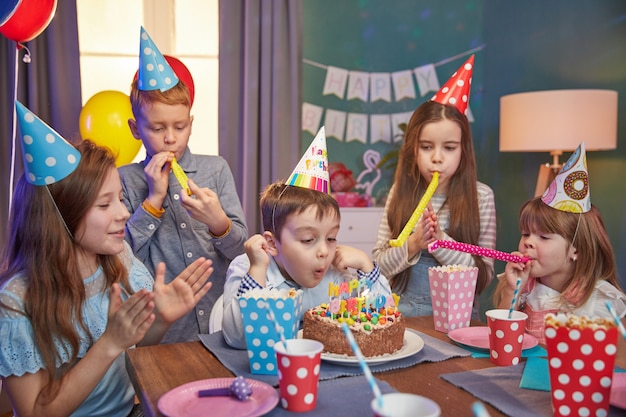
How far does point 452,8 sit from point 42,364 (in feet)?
13.9

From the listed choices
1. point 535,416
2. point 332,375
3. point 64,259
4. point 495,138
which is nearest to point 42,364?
point 64,259

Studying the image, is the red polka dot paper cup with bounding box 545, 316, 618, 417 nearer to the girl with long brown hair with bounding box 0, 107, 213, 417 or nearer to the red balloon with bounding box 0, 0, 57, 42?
the girl with long brown hair with bounding box 0, 107, 213, 417

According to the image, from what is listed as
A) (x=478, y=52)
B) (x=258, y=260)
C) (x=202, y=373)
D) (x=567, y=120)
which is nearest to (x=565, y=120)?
(x=567, y=120)

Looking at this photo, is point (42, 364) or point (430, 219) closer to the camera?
point (42, 364)

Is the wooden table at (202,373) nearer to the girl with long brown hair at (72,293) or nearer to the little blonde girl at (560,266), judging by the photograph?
the girl with long brown hair at (72,293)

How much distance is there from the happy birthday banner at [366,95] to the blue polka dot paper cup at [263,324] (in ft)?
10.9

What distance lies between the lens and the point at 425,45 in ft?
15.1

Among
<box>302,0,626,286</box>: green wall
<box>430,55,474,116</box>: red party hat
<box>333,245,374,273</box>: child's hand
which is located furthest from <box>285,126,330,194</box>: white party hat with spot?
<box>302,0,626,286</box>: green wall

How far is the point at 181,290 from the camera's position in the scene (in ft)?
4.43

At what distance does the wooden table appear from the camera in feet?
3.43

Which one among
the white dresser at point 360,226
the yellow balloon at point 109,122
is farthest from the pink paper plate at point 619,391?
the white dresser at point 360,226

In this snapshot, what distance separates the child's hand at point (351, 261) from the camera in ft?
5.37

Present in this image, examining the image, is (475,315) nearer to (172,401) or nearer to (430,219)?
(430,219)

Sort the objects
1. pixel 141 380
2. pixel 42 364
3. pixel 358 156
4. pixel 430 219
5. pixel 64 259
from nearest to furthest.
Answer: pixel 141 380
pixel 42 364
pixel 64 259
pixel 430 219
pixel 358 156
